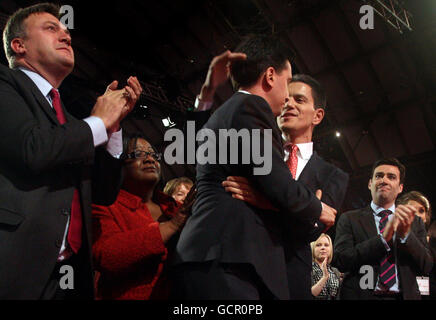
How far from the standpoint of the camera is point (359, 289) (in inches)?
102

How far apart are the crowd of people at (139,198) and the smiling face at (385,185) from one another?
2.41 ft

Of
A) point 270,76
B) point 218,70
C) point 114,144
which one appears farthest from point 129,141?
point 270,76

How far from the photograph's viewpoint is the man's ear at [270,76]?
172 cm

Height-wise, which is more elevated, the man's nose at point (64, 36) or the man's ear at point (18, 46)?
the man's nose at point (64, 36)

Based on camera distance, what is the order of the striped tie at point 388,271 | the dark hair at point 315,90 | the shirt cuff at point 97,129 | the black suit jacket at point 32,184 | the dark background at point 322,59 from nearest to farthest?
the black suit jacket at point 32,184 → the shirt cuff at point 97,129 → the dark hair at point 315,90 → the striped tie at point 388,271 → the dark background at point 322,59

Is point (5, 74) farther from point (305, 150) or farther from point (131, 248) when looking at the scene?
point (305, 150)

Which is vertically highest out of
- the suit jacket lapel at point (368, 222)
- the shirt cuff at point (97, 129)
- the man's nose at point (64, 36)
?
the man's nose at point (64, 36)

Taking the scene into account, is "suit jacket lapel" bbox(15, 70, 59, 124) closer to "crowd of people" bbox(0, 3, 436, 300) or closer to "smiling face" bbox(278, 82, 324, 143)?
"crowd of people" bbox(0, 3, 436, 300)

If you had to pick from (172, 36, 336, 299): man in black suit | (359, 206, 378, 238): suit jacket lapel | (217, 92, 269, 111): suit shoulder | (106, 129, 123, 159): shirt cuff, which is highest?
(359, 206, 378, 238): suit jacket lapel

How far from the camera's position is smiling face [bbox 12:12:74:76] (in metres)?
1.65

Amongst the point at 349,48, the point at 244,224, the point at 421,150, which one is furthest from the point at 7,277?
the point at 421,150

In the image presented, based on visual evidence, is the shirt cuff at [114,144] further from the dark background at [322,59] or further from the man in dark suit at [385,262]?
the dark background at [322,59]

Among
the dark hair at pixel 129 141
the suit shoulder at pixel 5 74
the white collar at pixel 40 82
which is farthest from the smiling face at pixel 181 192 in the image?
the suit shoulder at pixel 5 74

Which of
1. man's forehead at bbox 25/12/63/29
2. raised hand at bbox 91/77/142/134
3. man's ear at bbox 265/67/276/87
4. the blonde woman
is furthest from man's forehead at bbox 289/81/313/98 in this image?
the blonde woman
